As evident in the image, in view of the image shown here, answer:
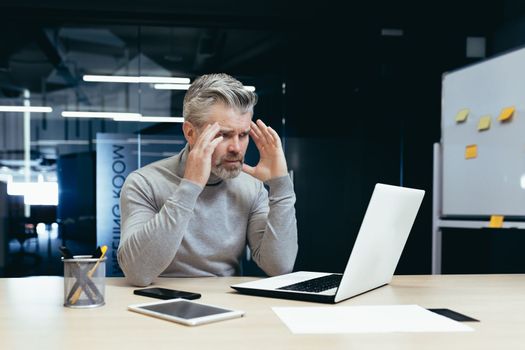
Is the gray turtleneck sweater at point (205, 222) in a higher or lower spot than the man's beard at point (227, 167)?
lower

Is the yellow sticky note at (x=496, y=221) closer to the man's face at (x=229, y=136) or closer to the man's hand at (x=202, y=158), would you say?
the man's face at (x=229, y=136)

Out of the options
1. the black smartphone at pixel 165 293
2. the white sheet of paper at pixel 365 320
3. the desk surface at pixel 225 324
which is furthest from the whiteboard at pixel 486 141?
the black smartphone at pixel 165 293

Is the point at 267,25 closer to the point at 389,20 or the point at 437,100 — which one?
the point at 389,20

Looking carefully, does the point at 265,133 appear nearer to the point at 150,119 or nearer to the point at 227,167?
the point at 227,167

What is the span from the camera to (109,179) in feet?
13.3

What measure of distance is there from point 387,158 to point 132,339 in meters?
3.73

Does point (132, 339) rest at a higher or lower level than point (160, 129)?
lower

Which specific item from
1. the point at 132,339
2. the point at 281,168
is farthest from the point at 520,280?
the point at 132,339

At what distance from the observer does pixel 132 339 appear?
0.88 metres

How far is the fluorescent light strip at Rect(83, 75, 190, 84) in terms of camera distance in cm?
413

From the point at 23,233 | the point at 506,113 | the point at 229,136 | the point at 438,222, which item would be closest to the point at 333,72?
the point at 438,222

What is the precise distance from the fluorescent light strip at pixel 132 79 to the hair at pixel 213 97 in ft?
8.62

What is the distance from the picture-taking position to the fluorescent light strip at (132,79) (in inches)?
163

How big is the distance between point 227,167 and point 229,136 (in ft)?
0.32
